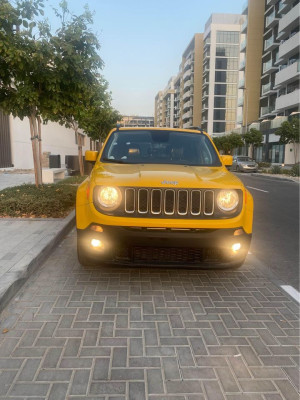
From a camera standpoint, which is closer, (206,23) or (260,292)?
(260,292)

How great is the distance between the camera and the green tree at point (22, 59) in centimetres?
762

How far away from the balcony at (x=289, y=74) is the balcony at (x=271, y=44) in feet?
30.2

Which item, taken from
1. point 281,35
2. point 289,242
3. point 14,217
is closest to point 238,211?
point 289,242

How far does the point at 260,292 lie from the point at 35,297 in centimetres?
Result: 243

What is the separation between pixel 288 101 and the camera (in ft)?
135

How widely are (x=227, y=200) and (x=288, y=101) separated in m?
41.9

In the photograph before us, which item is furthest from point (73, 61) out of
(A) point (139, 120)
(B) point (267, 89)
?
(A) point (139, 120)

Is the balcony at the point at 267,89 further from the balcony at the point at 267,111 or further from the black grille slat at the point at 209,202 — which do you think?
the black grille slat at the point at 209,202

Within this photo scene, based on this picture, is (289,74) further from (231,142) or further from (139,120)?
(139,120)

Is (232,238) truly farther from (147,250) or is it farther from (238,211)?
(147,250)

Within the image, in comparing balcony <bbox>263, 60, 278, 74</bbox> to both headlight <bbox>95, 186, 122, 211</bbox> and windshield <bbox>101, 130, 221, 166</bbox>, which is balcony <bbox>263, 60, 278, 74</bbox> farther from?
headlight <bbox>95, 186, 122, 211</bbox>

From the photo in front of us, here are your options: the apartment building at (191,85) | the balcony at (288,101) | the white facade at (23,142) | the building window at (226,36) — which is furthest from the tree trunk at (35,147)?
the building window at (226,36)

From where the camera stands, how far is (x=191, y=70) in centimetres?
9356

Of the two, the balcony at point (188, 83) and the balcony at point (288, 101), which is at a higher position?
the balcony at point (188, 83)
